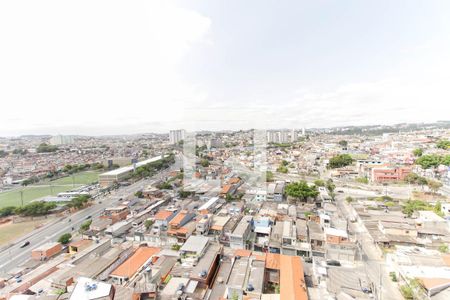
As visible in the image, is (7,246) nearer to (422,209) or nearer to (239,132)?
(422,209)

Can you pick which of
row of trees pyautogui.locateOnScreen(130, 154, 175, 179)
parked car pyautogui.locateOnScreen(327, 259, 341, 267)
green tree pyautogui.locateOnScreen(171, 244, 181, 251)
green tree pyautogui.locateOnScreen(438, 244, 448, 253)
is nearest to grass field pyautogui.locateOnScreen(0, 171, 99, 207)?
row of trees pyautogui.locateOnScreen(130, 154, 175, 179)

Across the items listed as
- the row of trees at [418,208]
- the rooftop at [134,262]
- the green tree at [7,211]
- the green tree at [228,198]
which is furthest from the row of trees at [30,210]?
the row of trees at [418,208]

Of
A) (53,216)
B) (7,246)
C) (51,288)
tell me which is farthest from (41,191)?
(51,288)

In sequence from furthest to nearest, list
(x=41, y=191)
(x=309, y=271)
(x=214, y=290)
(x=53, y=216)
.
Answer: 1. (x=41, y=191)
2. (x=53, y=216)
3. (x=309, y=271)
4. (x=214, y=290)

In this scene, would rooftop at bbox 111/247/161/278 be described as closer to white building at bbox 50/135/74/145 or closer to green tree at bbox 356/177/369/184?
green tree at bbox 356/177/369/184

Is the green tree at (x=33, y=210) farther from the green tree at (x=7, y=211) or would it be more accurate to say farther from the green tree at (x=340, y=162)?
the green tree at (x=340, y=162)

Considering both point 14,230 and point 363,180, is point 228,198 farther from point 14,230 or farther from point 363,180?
point 363,180

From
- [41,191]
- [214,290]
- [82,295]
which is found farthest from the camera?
[41,191]

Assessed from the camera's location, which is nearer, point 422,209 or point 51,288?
point 51,288
